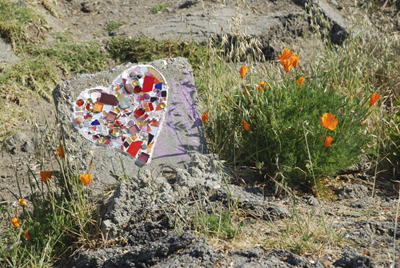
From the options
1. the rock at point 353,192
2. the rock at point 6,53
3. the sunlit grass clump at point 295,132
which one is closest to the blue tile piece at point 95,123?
the sunlit grass clump at point 295,132

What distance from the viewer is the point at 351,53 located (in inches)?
160

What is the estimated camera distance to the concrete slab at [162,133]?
2.74 metres

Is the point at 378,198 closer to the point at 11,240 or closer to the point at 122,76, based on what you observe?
the point at 122,76

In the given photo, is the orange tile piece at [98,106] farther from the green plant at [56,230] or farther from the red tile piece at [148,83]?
the green plant at [56,230]

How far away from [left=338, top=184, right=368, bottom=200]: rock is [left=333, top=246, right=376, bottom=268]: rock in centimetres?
85

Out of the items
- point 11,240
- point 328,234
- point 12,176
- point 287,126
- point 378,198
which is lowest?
point 12,176

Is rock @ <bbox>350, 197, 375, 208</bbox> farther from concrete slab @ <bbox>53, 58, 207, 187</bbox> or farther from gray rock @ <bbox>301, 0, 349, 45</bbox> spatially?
gray rock @ <bbox>301, 0, 349, 45</bbox>

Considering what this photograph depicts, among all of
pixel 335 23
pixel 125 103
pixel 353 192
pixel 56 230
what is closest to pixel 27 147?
pixel 125 103

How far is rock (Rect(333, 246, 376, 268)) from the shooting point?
5.70 ft

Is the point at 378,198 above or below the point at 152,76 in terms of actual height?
below

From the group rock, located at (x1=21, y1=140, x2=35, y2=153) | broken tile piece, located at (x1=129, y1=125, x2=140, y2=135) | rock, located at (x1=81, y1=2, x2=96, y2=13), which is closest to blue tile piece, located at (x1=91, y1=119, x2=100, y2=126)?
broken tile piece, located at (x1=129, y1=125, x2=140, y2=135)

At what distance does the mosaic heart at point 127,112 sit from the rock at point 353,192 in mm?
1474

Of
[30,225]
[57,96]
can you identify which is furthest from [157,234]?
[57,96]

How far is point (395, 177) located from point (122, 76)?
2.34 m
